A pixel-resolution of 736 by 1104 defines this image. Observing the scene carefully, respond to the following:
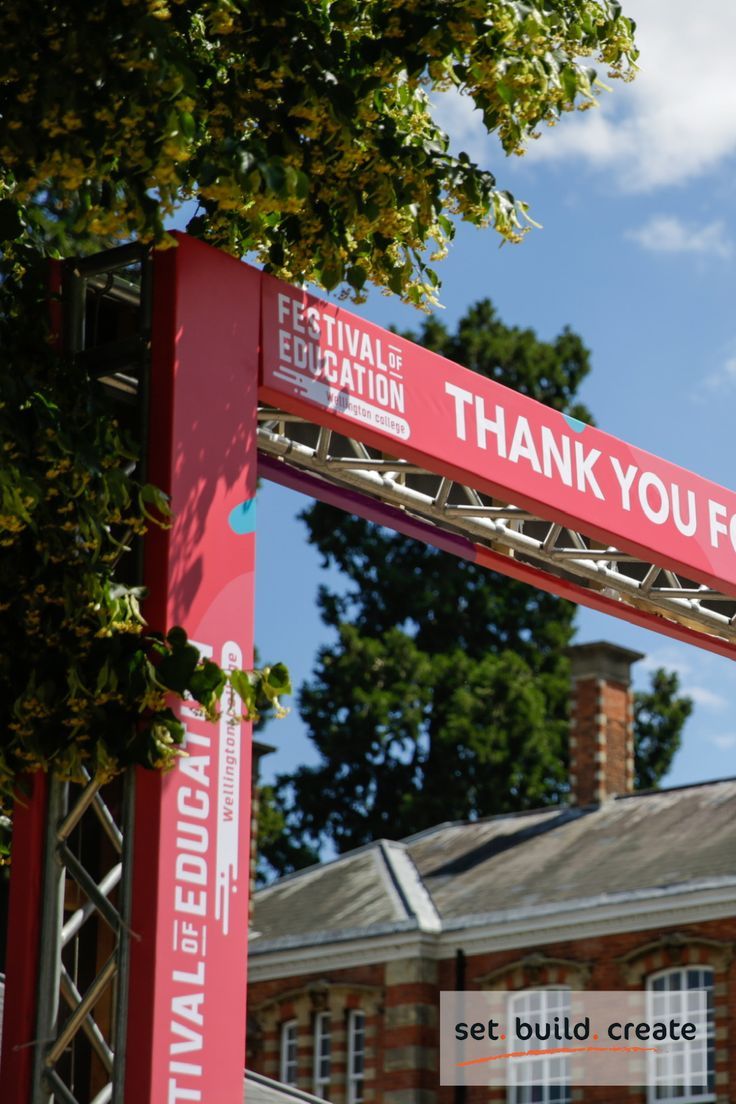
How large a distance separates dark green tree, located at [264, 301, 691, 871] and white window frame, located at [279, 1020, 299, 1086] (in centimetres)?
1220

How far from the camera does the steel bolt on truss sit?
7160 millimetres

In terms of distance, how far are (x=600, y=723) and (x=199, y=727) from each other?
76.7 feet

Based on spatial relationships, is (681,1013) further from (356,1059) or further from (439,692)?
(439,692)

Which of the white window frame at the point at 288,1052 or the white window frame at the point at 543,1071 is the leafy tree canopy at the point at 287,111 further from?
the white window frame at the point at 288,1052

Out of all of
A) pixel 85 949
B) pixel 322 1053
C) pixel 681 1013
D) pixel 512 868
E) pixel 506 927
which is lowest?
pixel 85 949

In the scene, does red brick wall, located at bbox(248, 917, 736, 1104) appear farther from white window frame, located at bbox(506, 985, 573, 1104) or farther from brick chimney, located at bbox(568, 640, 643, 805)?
brick chimney, located at bbox(568, 640, 643, 805)

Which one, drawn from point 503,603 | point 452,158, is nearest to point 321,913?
point 503,603

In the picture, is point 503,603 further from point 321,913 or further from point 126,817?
point 126,817

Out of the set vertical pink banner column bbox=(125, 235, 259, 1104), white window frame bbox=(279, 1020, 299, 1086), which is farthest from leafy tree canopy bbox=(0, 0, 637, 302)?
white window frame bbox=(279, 1020, 299, 1086)

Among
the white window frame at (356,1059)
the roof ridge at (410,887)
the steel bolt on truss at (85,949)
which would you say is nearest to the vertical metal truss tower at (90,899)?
the steel bolt on truss at (85,949)

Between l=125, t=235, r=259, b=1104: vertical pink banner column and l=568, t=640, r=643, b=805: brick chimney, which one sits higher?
l=568, t=640, r=643, b=805: brick chimney

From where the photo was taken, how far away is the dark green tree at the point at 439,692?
40.7m

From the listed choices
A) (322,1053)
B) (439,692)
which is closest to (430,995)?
(322,1053)

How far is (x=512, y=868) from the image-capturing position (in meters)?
28.4
